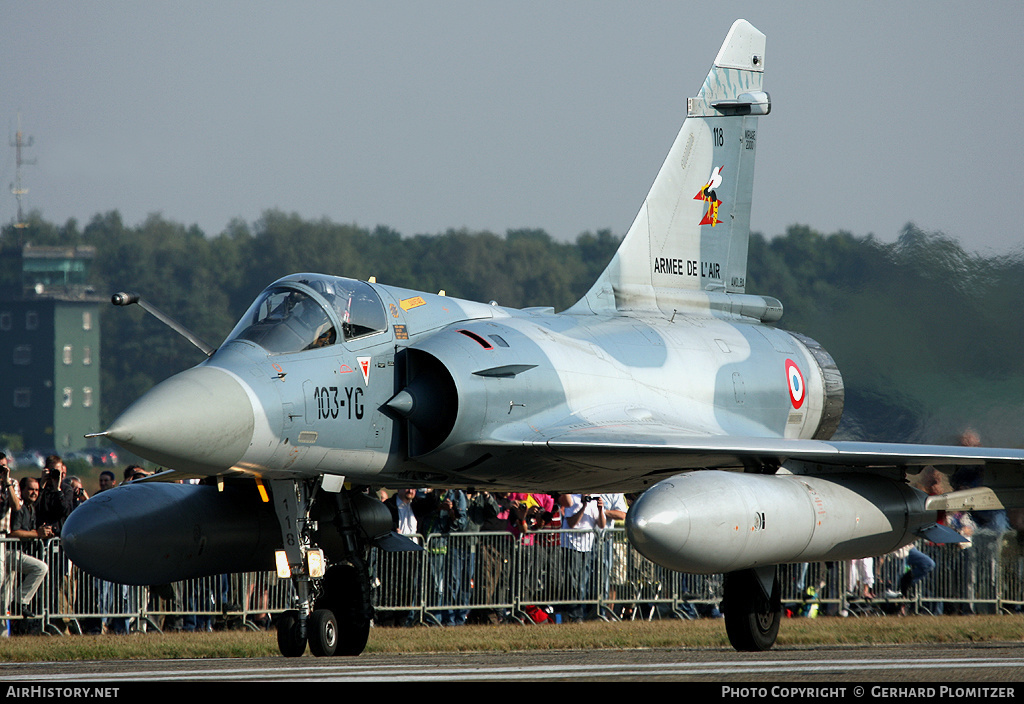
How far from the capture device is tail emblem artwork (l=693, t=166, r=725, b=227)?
13281mm

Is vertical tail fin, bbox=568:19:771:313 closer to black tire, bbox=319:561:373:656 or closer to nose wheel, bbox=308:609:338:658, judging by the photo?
black tire, bbox=319:561:373:656

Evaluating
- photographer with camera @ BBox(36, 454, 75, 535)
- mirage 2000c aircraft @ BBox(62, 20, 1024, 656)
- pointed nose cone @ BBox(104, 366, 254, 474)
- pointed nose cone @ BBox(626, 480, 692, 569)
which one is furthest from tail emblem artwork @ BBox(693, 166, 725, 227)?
photographer with camera @ BBox(36, 454, 75, 535)

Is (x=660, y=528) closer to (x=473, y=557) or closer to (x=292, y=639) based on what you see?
(x=292, y=639)

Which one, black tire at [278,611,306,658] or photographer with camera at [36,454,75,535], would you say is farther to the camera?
photographer with camera at [36,454,75,535]

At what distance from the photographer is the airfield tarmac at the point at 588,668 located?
7.09m

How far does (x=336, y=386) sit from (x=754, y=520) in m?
3.02

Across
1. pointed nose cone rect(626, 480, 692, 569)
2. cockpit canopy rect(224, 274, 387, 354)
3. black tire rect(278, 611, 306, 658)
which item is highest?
cockpit canopy rect(224, 274, 387, 354)

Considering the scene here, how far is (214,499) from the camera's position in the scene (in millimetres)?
10398

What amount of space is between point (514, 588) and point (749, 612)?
4.27 metres

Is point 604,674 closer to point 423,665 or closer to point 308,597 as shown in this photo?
point 423,665

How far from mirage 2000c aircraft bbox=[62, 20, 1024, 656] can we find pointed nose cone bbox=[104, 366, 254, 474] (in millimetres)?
14

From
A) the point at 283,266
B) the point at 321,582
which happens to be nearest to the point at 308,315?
the point at 321,582

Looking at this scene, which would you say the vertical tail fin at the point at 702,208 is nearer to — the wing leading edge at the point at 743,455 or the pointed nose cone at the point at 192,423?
the wing leading edge at the point at 743,455

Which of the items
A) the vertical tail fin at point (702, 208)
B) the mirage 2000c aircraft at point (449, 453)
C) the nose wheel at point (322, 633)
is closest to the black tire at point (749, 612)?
the mirage 2000c aircraft at point (449, 453)
